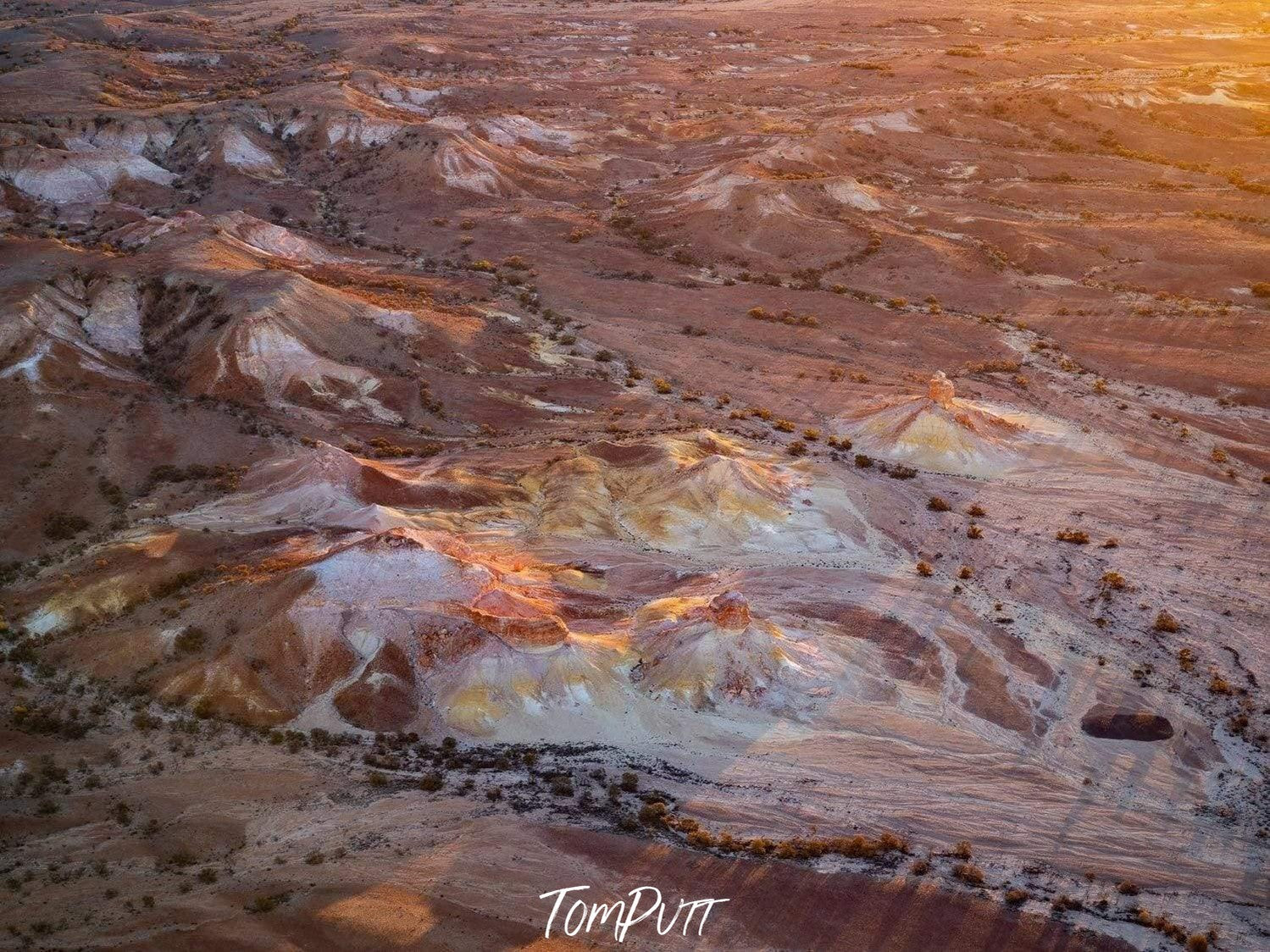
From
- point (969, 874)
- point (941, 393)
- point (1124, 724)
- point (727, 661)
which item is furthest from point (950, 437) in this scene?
point (969, 874)

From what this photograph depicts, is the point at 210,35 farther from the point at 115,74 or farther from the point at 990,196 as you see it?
the point at 990,196

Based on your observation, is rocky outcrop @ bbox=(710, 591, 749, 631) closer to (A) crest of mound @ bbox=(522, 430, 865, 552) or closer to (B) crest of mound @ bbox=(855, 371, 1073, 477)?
(A) crest of mound @ bbox=(522, 430, 865, 552)

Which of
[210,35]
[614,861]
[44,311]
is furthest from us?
[210,35]

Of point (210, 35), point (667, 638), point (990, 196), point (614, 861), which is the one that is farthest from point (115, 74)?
point (614, 861)

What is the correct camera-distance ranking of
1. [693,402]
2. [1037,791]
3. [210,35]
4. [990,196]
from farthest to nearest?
[210,35], [990,196], [693,402], [1037,791]

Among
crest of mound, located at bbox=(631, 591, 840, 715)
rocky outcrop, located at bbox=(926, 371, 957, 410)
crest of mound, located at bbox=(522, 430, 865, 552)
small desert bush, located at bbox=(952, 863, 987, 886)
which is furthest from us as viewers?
rocky outcrop, located at bbox=(926, 371, 957, 410)

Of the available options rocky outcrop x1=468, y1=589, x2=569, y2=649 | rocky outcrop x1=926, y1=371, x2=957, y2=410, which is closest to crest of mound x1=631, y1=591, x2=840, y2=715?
rocky outcrop x1=468, y1=589, x2=569, y2=649

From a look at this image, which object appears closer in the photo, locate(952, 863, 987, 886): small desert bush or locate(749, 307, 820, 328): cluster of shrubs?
locate(952, 863, 987, 886): small desert bush
